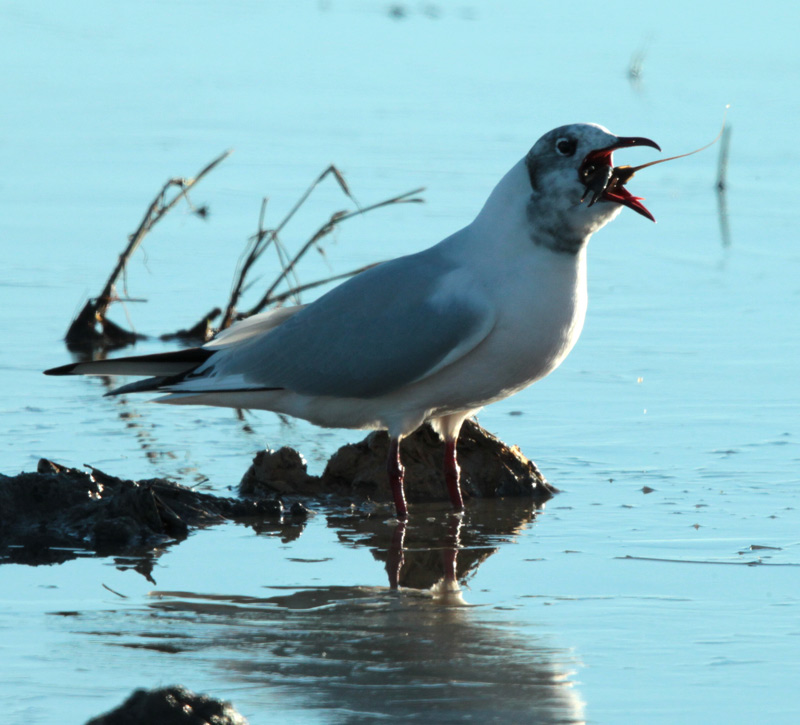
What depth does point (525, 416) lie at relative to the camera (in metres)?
6.57

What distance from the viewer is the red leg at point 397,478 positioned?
5.39 m

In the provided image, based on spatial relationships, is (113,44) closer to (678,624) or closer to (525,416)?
(525,416)

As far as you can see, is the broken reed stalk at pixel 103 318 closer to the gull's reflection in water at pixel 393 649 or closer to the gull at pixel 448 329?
the gull at pixel 448 329

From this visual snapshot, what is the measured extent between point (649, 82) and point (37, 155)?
6185 mm

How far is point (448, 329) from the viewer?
5.10 m

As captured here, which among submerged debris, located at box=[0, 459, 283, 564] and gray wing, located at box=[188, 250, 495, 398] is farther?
gray wing, located at box=[188, 250, 495, 398]

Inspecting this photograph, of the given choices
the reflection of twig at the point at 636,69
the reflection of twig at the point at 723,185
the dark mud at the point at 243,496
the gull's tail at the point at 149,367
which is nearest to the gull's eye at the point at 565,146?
the dark mud at the point at 243,496

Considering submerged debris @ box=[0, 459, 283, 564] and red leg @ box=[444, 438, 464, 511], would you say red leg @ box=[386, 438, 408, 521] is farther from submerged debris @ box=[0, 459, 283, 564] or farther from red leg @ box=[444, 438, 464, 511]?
submerged debris @ box=[0, 459, 283, 564]

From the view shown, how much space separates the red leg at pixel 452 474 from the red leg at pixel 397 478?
169 millimetres

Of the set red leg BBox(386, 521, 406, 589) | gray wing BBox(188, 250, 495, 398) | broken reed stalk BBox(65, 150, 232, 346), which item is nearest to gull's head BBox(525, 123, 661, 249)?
gray wing BBox(188, 250, 495, 398)

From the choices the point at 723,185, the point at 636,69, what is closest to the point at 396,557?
the point at 723,185

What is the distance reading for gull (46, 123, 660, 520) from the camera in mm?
5078

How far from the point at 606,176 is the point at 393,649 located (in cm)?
193

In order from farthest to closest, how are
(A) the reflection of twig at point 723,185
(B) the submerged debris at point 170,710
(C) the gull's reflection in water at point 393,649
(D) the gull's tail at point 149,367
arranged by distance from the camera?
(A) the reflection of twig at point 723,185
(D) the gull's tail at point 149,367
(C) the gull's reflection in water at point 393,649
(B) the submerged debris at point 170,710
